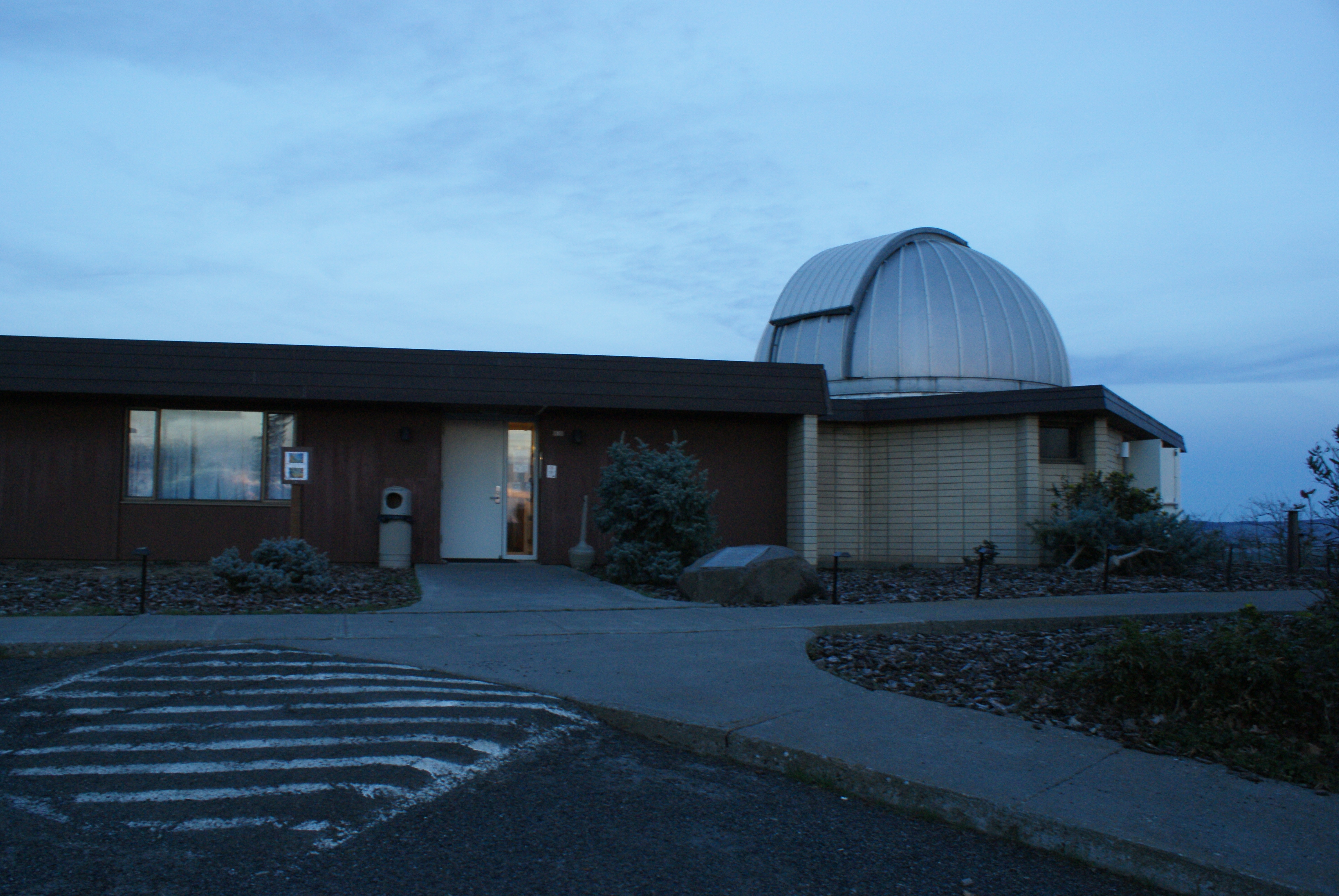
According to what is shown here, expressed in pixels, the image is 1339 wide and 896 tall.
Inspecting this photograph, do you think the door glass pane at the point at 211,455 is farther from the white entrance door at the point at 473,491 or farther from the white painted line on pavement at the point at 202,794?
the white painted line on pavement at the point at 202,794

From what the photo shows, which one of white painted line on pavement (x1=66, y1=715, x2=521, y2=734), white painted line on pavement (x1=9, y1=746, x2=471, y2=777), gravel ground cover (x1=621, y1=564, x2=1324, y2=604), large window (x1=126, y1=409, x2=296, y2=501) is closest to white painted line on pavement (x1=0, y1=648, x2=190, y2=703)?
white painted line on pavement (x1=66, y1=715, x2=521, y2=734)

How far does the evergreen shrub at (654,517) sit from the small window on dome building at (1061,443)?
20.9 feet

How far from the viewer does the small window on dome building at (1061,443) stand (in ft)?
51.8

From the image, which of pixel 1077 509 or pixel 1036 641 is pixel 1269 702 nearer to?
pixel 1036 641

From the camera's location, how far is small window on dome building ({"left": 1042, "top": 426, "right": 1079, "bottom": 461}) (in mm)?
15789

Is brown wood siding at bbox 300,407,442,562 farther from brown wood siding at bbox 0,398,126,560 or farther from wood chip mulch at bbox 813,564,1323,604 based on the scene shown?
wood chip mulch at bbox 813,564,1323,604

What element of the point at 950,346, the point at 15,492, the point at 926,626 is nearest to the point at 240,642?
the point at 926,626

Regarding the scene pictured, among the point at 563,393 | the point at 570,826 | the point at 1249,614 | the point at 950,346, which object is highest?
the point at 950,346

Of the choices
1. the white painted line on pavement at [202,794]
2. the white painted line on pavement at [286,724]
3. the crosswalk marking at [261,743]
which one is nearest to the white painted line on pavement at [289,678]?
the crosswalk marking at [261,743]

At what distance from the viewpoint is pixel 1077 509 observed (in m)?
14.5

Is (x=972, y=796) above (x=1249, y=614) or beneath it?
beneath

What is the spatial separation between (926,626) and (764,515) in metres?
6.45

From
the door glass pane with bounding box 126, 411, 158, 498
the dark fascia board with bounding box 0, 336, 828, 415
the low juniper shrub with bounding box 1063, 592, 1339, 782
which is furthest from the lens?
the door glass pane with bounding box 126, 411, 158, 498

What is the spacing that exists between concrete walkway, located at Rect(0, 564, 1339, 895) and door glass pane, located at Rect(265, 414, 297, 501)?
4463mm
